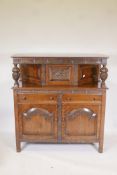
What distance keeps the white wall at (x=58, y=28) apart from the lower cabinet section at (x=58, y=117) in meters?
0.68

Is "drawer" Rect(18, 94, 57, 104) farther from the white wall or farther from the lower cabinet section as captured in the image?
the white wall

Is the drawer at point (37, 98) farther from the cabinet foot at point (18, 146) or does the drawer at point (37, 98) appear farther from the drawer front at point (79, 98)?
the cabinet foot at point (18, 146)

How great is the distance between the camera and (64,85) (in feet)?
8.03

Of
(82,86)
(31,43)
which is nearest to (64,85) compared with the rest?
(82,86)

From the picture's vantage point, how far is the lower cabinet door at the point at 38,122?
2367 mm

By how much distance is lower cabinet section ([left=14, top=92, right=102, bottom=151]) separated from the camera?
2.34 m

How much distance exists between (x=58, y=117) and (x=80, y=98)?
0.35m

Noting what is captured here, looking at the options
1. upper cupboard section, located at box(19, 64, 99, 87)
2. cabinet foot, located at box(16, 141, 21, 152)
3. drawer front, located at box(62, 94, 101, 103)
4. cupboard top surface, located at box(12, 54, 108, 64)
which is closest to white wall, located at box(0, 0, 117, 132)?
upper cupboard section, located at box(19, 64, 99, 87)

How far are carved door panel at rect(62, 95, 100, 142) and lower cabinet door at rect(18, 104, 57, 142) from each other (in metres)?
0.13

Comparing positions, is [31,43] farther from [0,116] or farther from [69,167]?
[69,167]

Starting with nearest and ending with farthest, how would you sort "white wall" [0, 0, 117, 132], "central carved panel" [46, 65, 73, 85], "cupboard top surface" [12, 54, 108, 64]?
"cupboard top surface" [12, 54, 108, 64]
"central carved panel" [46, 65, 73, 85]
"white wall" [0, 0, 117, 132]

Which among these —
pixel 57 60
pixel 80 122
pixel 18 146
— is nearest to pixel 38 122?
pixel 18 146

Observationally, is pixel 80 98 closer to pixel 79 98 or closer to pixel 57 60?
pixel 79 98

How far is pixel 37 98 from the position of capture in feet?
7.70
